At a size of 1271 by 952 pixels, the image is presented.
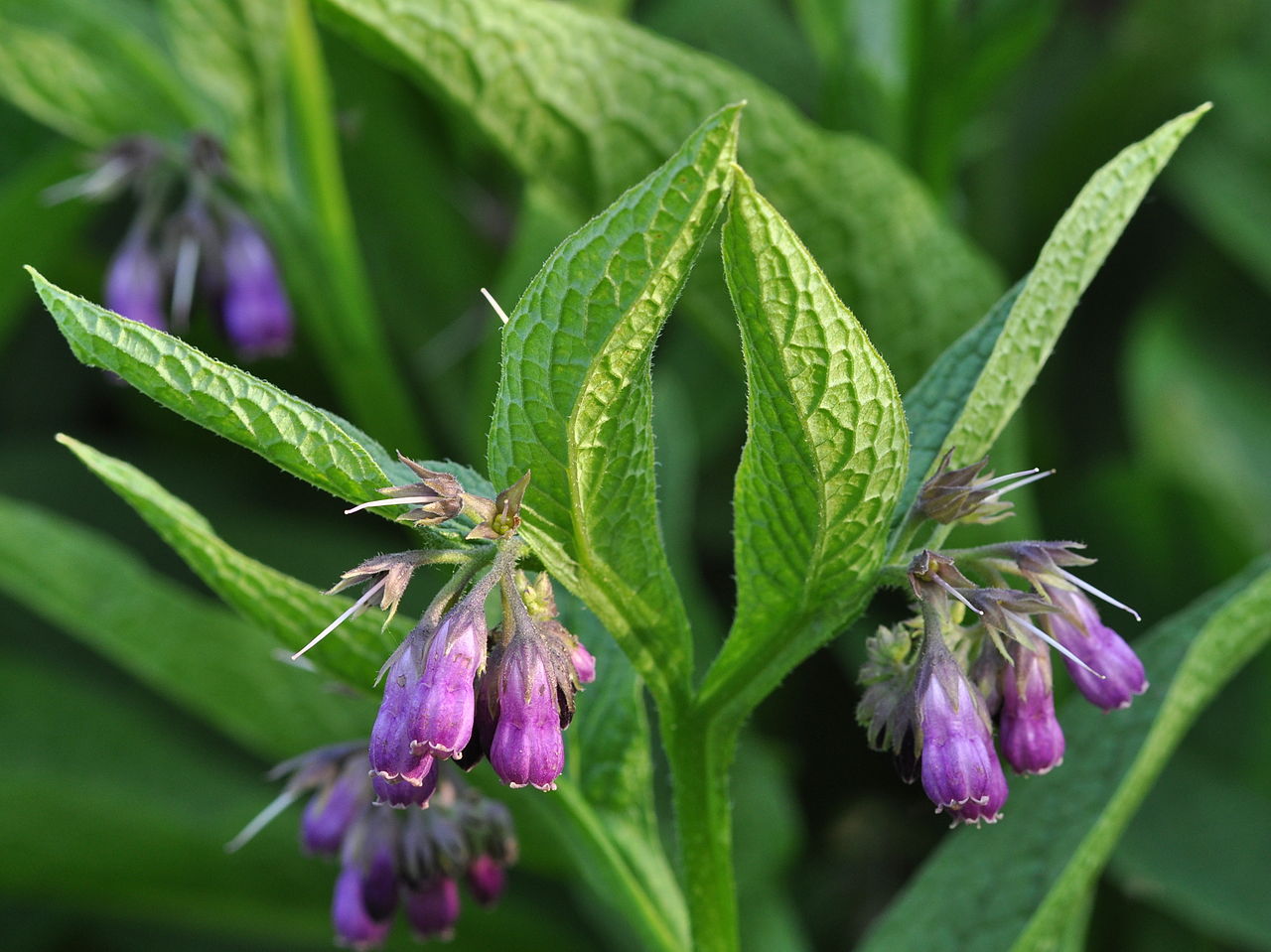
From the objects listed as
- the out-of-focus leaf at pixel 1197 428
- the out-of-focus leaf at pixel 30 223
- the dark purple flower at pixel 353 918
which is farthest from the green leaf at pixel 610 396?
the out-of-focus leaf at pixel 30 223

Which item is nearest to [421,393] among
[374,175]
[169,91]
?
[374,175]

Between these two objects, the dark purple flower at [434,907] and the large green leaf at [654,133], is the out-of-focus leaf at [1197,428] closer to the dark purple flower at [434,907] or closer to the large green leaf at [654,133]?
the large green leaf at [654,133]

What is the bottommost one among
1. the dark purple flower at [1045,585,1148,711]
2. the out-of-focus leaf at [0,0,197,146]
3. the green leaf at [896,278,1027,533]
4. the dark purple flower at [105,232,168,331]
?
the dark purple flower at [105,232,168,331]

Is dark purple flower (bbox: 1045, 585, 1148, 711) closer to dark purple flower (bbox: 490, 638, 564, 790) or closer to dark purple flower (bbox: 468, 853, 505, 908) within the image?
dark purple flower (bbox: 490, 638, 564, 790)

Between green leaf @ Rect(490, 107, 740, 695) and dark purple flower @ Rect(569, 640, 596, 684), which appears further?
dark purple flower @ Rect(569, 640, 596, 684)

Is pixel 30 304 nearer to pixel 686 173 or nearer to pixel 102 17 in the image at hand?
pixel 102 17

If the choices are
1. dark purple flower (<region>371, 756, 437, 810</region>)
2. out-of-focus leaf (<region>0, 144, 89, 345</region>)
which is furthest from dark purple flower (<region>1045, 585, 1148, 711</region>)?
out-of-focus leaf (<region>0, 144, 89, 345</region>)

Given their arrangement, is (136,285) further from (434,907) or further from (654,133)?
(434,907)

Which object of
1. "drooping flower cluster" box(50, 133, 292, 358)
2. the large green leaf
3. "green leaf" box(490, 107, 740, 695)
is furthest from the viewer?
"drooping flower cluster" box(50, 133, 292, 358)
